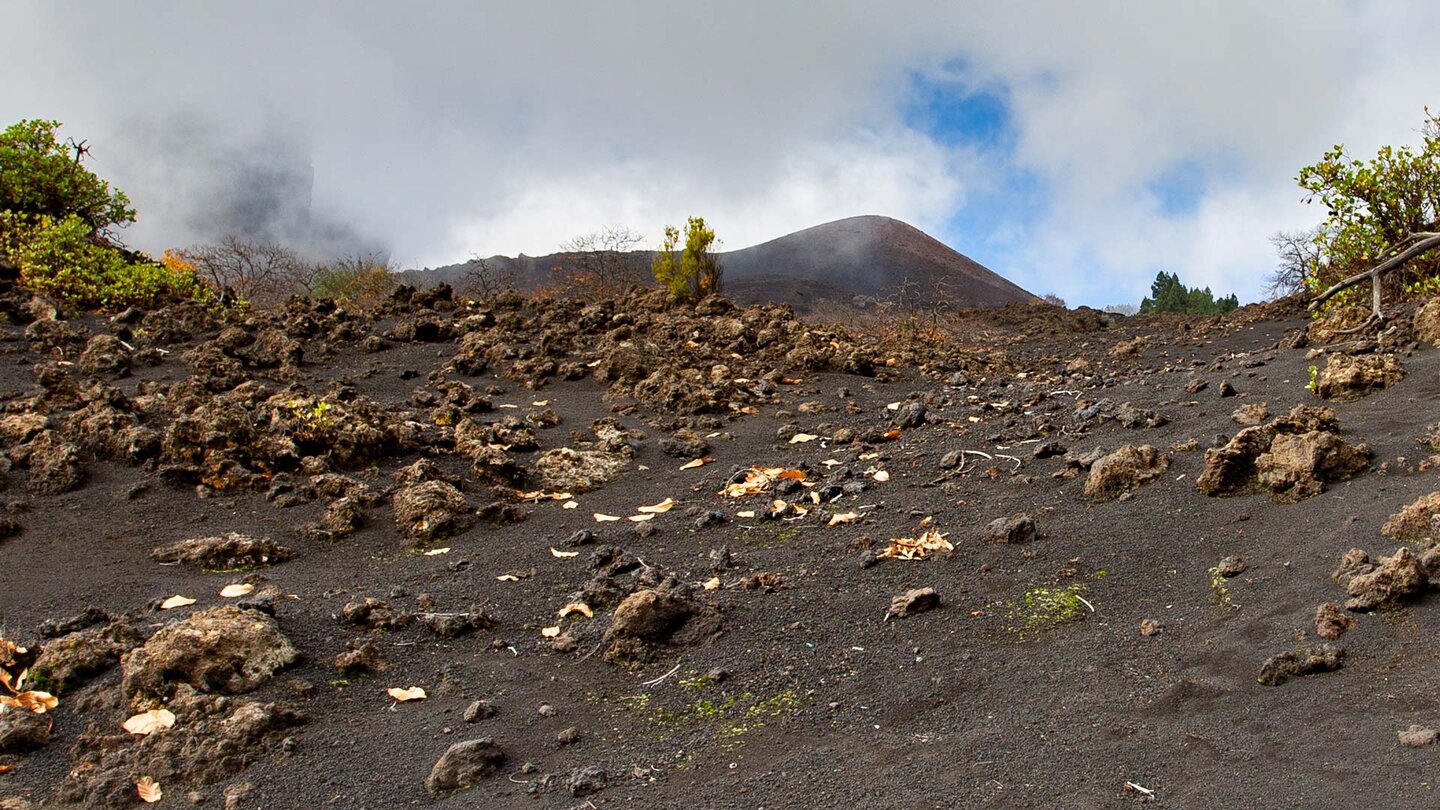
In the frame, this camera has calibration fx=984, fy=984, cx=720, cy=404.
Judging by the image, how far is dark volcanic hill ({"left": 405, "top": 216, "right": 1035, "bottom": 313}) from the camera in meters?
27.1

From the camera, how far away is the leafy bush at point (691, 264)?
47.4 feet

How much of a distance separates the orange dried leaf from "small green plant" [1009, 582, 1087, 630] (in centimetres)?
217

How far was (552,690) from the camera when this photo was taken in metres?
3.54

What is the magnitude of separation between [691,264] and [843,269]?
1781 cm

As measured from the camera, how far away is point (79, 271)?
11492 millimetres

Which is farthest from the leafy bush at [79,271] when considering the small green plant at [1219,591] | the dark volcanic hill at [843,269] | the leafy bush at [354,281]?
the dark volcanic hill at [843,269]

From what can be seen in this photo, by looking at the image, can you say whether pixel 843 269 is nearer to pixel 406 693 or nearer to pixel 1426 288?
pixel 1426 288

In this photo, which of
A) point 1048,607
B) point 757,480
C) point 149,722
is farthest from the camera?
point 757,480

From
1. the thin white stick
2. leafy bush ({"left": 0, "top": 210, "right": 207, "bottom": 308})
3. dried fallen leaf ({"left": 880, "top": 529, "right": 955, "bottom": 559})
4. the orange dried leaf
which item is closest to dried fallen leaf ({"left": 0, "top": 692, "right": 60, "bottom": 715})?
the orange dried leaf

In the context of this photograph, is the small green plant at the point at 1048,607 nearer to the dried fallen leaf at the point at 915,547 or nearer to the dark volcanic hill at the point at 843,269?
the dried fallen leaf at the point at 915,547

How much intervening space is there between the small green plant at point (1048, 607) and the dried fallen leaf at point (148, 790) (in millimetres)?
2872

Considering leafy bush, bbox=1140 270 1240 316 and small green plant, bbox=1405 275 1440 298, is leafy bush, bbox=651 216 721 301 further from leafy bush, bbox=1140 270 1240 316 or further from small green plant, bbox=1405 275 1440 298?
leafy bush, bbox=1140 270 1240 316

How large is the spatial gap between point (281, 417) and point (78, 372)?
3.56 m

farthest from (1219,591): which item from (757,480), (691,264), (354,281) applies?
(354,281)
